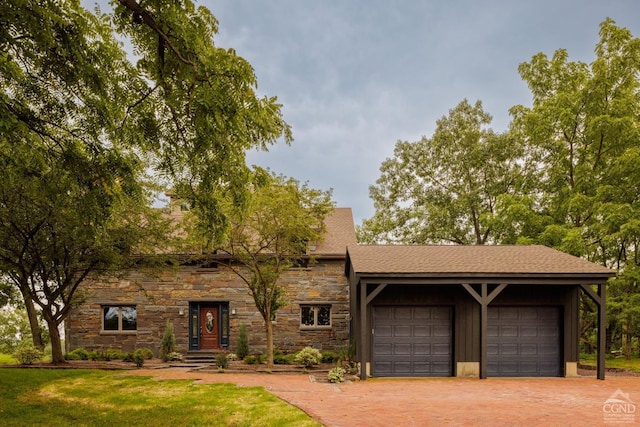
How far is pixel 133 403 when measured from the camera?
8.47m

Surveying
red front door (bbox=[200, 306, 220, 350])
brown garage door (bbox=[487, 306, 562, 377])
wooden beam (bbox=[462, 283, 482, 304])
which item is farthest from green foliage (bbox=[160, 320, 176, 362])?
brown garage door (bbox=[487, 306, 562, 377])

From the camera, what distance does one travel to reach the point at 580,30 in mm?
19453

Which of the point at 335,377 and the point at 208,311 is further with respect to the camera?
the point at 208,311

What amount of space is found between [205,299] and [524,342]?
11657mm

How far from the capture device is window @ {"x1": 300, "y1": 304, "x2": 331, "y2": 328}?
1709cm

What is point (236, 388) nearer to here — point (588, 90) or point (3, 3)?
point (3, 3)

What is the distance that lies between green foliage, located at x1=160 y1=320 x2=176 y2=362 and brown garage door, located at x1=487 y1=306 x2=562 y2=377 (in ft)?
36.8

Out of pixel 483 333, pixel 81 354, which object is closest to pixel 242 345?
pixel 81 354

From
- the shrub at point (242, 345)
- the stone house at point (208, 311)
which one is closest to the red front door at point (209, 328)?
the stone house at point (208, 311)

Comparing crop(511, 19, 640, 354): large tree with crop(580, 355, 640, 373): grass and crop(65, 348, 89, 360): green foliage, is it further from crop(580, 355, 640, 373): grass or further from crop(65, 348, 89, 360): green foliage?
crop(65, 348, 89, 360): green foliage

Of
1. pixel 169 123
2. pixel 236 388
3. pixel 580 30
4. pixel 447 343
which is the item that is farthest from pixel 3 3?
pixel 580 30

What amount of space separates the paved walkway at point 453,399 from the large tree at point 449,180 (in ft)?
42.3

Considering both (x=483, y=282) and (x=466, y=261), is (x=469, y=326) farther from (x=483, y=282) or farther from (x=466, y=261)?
(x=466, y=261)

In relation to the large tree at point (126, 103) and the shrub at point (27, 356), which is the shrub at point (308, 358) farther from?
the shrub at point (27, 356)
